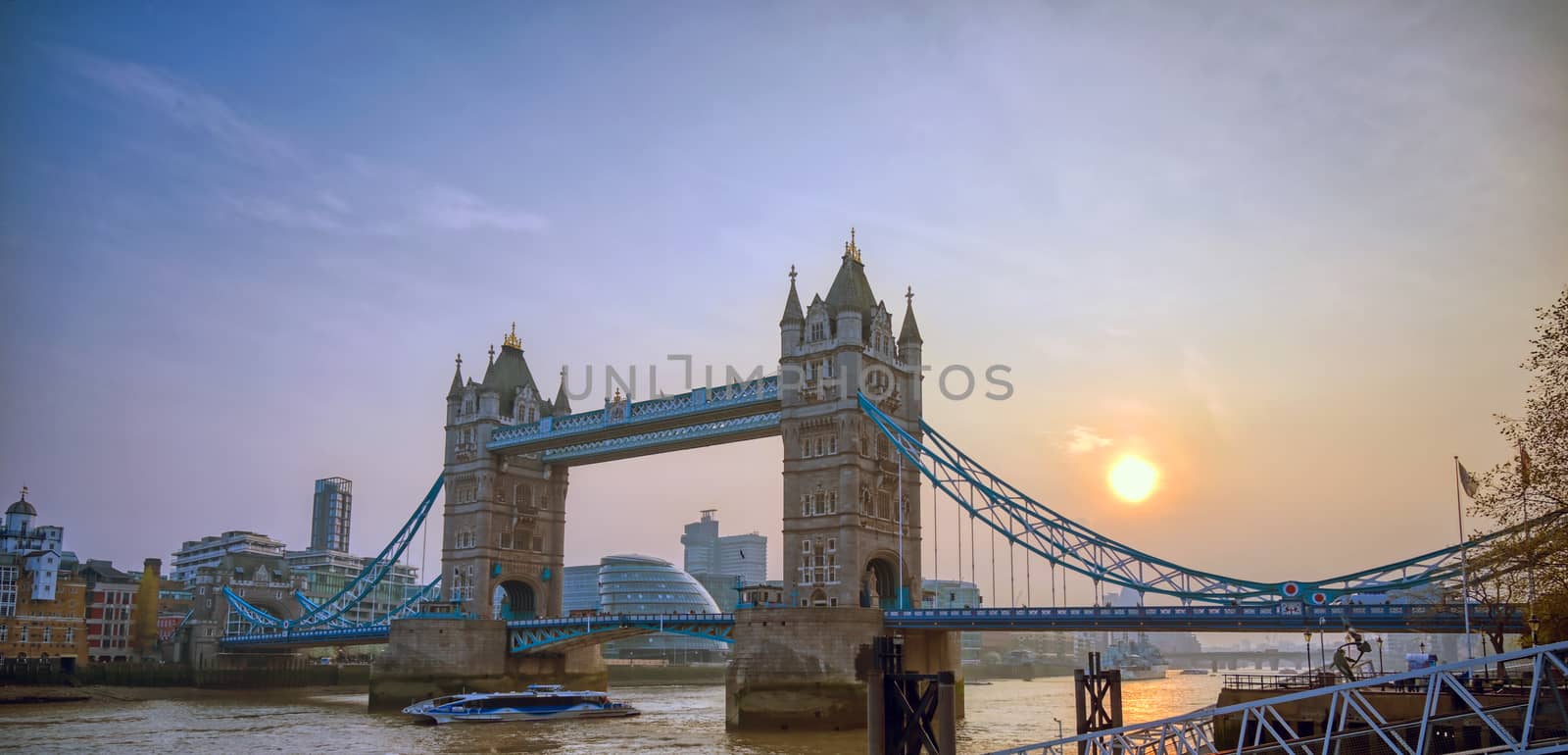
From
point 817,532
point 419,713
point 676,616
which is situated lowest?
point 419,713

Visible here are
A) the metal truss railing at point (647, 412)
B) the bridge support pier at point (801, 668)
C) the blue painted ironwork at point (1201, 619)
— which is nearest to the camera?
the blue painted ironwork at point (1201, 619)

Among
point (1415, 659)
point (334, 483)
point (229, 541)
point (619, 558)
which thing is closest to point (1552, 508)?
point (1415, 659)

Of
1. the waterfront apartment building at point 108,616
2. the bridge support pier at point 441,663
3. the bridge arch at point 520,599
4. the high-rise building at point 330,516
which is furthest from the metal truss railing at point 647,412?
the high-rise building at point 330,516

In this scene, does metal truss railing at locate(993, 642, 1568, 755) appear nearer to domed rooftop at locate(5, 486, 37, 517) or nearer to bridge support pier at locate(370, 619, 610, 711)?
bridge support pier at locate(370, 619, 610, 711)

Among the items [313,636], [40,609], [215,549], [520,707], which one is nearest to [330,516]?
[215,549]

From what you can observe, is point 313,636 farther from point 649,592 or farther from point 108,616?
point 649,592

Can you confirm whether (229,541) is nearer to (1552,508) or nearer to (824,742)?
(824,742)

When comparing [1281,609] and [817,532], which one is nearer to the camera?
[1281,609]

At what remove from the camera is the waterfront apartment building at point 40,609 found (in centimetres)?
10038

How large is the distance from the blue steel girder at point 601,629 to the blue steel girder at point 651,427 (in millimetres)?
10425

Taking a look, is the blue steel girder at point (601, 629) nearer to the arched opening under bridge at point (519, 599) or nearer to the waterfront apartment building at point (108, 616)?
the arched opening under bridge at point (519, 599)

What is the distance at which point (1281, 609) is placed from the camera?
51000 mm

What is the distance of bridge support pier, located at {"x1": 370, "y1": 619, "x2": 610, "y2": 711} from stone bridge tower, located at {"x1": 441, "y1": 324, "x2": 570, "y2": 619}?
15.7ft

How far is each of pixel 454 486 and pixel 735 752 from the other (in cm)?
4276
